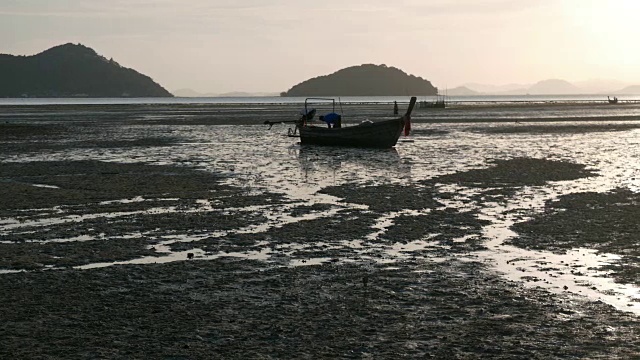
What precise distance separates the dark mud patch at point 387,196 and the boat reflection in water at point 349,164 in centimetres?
211

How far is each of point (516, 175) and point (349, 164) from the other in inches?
302

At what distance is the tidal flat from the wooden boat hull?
37.6 feet

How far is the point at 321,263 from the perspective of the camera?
13227 millimetres

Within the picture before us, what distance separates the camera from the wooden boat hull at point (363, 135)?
40.4 metres

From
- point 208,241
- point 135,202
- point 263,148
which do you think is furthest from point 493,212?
point 263,148

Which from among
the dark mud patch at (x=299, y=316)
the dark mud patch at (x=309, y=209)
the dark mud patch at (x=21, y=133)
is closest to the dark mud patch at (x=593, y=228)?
the dark mud patch at (x=299, y=316)

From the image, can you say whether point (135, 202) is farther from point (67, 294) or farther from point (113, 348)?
point (113, 348)

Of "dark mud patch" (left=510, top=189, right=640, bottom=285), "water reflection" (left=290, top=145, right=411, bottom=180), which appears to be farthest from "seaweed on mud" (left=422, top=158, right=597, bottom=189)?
"dark mud patch" (left=510, top=189, right=640, bottom=285)

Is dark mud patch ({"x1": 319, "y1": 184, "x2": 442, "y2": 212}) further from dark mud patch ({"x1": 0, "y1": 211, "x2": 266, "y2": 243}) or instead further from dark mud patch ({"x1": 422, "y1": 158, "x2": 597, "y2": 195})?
dark mud patch ({"x1": 0, "y1": 211, "x2": 266, "y2": 243})

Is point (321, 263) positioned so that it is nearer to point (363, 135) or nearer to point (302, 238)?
point (302, 238)

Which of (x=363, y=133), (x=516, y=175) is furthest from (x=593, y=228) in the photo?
(x=363, y=133)

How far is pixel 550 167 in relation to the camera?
1148 inches

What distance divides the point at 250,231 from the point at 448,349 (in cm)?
838

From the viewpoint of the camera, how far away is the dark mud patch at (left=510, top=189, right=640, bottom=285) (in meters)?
13.6
